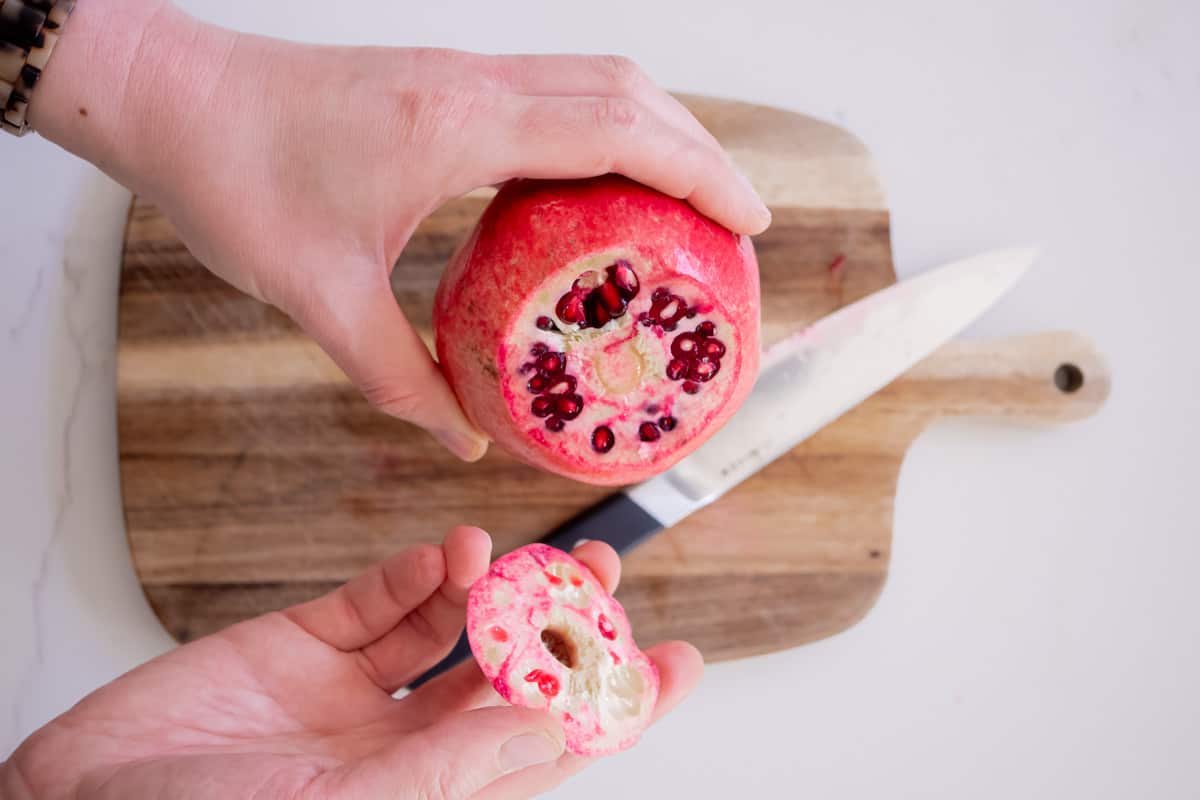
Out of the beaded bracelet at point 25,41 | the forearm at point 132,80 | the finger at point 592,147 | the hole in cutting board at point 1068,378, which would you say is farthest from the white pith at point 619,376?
the hole in cutting board at point 1068,378

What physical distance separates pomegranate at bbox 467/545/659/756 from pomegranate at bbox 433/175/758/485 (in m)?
0.16

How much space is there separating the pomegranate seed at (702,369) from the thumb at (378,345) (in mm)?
342

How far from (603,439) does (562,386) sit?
97 millimetres

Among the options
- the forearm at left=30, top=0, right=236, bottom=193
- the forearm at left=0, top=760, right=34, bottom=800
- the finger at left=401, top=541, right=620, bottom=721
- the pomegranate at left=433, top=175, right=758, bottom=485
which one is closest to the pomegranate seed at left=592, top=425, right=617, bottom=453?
the pomegranate at left=433, top=175, right=758, bottom=485

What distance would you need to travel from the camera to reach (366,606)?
1339 mm

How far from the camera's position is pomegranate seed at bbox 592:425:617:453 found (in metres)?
1.22

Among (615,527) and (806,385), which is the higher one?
(806,385)

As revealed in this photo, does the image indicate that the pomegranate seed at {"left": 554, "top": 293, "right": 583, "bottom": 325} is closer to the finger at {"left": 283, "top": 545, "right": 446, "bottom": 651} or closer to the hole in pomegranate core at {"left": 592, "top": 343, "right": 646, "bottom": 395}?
the hole in pomegranate core at {"left": 592, "top": 343, "right": 646, "bottom": 395}

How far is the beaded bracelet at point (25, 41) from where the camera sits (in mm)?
1102

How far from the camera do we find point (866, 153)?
69.4 inches

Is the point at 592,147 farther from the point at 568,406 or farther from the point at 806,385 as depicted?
the point at 806,385

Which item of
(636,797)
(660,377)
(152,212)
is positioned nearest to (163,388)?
(152,212)

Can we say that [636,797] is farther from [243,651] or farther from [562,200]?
[562,200]

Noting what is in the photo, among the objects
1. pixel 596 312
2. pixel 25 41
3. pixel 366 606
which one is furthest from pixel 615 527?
pixel 25 41
